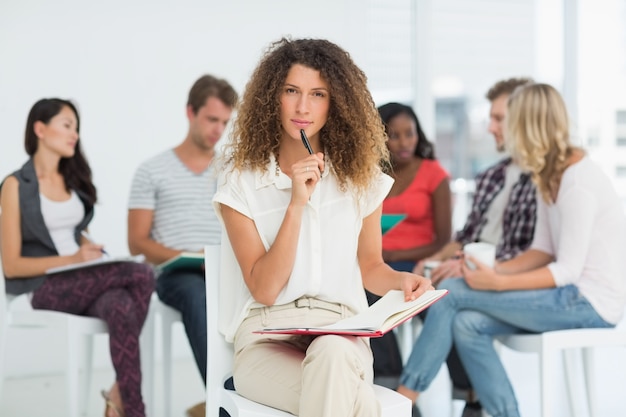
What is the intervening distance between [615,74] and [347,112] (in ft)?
14.6

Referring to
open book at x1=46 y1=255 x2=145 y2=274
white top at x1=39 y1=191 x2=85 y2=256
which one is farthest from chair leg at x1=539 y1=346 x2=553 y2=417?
white top at x1=39 y1=191 x2=85 y2=256

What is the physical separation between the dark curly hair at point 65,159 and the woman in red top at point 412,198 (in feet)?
3.76

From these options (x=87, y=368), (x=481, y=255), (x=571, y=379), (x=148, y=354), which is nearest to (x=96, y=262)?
(x=148, y=354)

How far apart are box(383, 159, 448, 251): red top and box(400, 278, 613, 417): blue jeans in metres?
0.78

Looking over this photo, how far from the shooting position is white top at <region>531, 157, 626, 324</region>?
2521mm

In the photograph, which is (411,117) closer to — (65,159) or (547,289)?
(547,289)

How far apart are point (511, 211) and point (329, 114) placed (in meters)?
1.25

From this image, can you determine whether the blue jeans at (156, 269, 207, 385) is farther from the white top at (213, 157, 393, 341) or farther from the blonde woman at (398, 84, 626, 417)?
the white top at (213, 157, 393, 341)

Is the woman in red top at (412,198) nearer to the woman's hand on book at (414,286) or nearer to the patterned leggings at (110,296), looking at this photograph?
the patterned leggings at (110,296)

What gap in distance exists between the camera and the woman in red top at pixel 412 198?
11.2ft

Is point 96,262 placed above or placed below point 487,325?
above

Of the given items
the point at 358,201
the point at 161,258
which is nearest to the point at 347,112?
the point at 358,201

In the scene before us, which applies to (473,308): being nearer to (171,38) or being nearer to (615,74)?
(171,38)

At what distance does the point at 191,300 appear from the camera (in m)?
2.87
